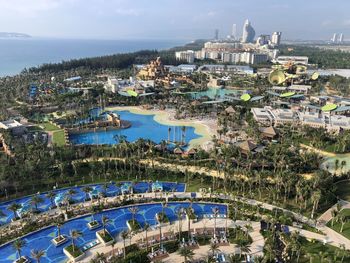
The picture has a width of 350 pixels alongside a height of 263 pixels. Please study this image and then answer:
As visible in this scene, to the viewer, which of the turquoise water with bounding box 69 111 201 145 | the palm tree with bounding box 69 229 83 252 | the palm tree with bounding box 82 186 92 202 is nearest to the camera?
the palm tree with bounding box 69 229 83 252

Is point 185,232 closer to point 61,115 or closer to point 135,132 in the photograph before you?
point 135,132

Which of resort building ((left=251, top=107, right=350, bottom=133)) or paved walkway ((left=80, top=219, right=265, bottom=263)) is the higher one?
resort building ((left=251, top=107, right=350, bottom=133))

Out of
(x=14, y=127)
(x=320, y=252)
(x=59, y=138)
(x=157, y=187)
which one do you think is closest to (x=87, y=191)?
(x=157, y=187)

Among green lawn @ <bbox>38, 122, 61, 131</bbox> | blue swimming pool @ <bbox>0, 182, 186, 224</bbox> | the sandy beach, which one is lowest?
blue swimming pool @ <bbox>0, 182, 186, 224</bbox>

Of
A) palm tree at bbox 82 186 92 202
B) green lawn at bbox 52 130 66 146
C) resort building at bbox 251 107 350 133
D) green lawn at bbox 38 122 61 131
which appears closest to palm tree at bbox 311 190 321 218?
palm tree at bbox 82 186 92 202

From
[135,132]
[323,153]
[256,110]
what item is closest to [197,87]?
[256,110]

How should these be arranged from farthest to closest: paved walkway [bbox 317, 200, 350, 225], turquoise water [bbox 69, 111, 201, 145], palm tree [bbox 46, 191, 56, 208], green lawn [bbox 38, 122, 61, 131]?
1. green lawn [bbox 38, 122, 61, 131]
2. turquoise water [bbox 69, 111, 201, 145]
3. palm tree [bbox 46, 191, 56, 208]
4. paved walkway [bbox 317, 200, 350, 225]

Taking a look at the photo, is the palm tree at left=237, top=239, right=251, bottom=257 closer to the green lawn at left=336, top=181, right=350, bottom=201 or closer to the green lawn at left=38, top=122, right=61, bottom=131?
the green lawn at left=336, top=181, right=350, bottom=201

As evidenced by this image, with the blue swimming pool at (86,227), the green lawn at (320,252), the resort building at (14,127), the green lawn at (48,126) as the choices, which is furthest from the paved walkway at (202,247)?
the green lawn at (48,126)
